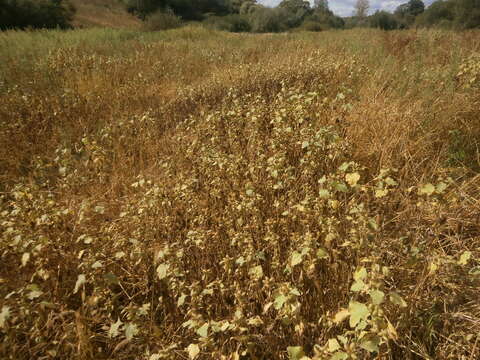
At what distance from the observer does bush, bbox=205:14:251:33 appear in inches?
1108

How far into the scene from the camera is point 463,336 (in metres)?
1.29

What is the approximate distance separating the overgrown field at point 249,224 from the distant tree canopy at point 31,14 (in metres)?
14.0

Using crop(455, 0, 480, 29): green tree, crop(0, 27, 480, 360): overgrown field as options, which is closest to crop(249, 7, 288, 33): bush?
crop(455, 0, 480, 29): green tree

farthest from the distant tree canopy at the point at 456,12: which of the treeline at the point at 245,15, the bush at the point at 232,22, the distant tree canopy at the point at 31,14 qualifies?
the distant tree canopy at the point at 31,14

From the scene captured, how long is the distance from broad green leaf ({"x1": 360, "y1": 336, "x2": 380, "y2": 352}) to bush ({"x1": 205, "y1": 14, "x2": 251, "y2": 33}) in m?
31.0

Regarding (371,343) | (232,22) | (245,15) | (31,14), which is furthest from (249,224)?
(245,15)

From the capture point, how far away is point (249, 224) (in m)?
1.99

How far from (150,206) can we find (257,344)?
1.23 metres

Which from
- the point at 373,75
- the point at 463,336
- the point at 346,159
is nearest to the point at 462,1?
the point at 373,75

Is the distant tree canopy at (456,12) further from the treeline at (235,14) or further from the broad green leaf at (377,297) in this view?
the broad green leaf at (377,297)

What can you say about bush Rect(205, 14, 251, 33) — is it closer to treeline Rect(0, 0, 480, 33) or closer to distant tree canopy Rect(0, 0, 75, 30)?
treeline Rect(0, 0, 480, 33)

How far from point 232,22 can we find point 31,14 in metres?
20.4

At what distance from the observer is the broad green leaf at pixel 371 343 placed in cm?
101

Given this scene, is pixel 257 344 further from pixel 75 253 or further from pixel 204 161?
pixel 204 161
